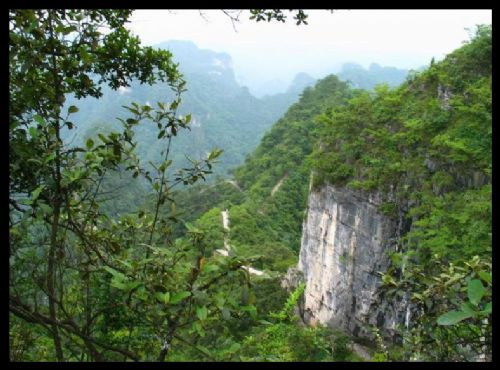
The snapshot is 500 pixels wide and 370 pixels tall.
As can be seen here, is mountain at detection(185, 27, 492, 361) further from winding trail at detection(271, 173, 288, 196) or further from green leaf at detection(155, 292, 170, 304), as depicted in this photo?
winding trail at detection(271, 173, 288, 196)

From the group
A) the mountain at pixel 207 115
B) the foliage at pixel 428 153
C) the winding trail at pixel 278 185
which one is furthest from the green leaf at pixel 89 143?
the mountain at pixel 207 115

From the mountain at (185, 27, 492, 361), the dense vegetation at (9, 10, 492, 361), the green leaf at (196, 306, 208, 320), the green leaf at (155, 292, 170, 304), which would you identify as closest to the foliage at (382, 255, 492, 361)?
the dense vegetation at (9, 10, 492, 361)

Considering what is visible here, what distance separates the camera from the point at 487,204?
8.40 metres

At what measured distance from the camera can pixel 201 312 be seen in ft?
4.35

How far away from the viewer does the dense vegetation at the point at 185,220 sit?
152 centimetres

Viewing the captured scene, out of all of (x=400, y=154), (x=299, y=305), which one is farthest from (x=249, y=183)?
(x=400, y=154)

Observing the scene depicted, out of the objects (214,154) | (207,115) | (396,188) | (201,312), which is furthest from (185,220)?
(207,115)

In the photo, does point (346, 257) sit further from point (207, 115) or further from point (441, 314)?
point (207, 115)

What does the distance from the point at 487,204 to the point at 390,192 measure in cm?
358

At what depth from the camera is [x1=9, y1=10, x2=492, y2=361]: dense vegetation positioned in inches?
59.8

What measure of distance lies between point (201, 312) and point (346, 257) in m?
12.7

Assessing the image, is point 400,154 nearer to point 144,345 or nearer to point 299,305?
point 299,305

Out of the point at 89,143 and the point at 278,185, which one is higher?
the point at 278,185

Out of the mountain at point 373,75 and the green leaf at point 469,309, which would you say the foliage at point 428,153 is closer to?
the green leaf at point 469,309
